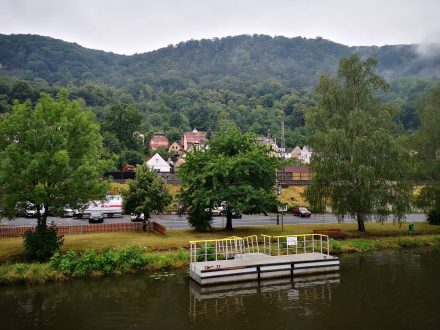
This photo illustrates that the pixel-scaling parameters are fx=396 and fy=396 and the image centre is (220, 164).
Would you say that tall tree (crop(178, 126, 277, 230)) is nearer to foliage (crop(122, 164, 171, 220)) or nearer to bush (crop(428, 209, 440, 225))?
foliage (crop(122, 164, 171, 220))

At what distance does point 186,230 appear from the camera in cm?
4072

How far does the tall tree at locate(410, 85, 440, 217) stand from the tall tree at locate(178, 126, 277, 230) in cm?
1656

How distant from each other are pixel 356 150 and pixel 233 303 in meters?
22.4

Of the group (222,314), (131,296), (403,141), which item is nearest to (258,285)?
(222,314)

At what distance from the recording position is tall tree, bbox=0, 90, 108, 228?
88.4ft

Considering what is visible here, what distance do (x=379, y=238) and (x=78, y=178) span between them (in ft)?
94.7

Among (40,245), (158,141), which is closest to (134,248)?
(40,245)

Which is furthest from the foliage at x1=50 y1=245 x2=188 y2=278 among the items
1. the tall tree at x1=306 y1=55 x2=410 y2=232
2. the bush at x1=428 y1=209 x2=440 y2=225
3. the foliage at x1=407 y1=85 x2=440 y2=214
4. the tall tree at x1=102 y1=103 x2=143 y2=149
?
the tall tree at x1=102 y1=103 x2=143 y2=149

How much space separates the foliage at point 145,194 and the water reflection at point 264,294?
13809 millimetres

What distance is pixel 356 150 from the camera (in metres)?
38.0

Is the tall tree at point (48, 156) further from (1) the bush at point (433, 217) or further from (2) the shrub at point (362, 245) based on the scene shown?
(1) the bush at point (433, 217)

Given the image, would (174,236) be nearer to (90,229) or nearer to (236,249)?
(90,229)

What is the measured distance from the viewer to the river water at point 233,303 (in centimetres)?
1858

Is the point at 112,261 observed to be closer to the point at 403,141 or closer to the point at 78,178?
the point at 78,178
